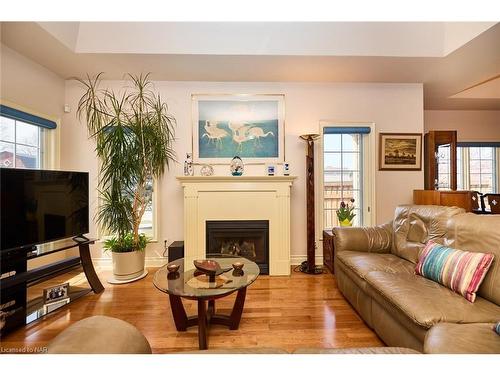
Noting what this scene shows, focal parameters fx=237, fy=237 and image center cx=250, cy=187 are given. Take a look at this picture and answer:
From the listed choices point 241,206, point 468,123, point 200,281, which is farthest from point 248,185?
point 468,123

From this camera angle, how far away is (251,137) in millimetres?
3477

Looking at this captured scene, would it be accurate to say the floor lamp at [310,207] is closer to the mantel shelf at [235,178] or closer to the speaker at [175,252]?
the mantel shelf at [235,178]

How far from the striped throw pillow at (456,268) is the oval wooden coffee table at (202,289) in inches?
52.0

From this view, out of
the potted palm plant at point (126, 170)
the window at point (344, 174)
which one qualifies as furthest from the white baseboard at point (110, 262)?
the window at point (344, 174)

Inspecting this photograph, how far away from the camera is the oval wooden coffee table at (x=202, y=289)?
1629mm

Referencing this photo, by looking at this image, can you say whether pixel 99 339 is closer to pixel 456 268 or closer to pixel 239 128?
pixel 456 268

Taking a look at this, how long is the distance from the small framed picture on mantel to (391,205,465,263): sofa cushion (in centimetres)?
124

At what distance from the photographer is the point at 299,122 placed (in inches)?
139

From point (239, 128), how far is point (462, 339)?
307 cm

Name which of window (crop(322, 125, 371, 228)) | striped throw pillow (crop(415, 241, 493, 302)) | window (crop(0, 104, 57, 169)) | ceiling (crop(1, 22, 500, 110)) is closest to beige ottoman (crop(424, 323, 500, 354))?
striped throw pillow (crop(415, 241, 493, 302))
